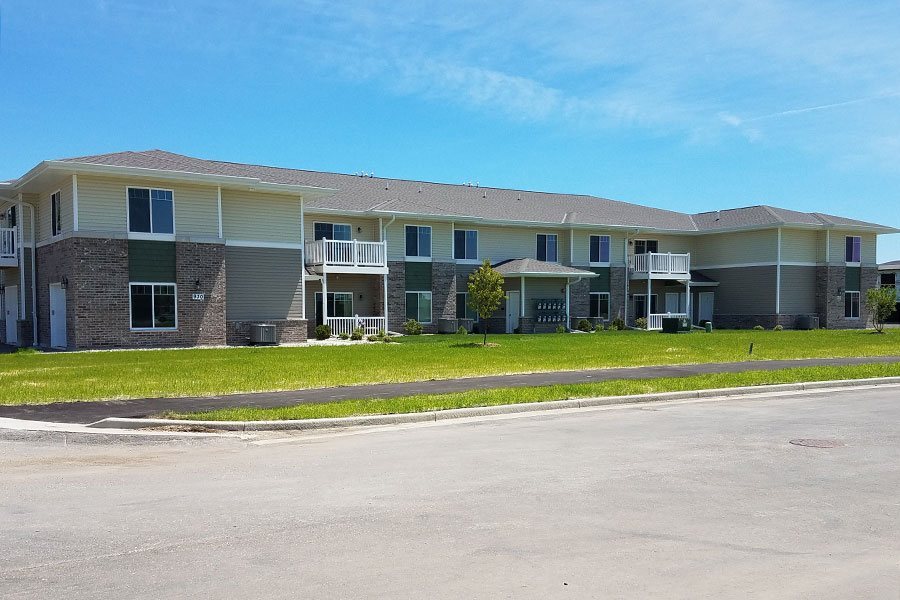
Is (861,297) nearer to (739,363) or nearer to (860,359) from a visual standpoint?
(860,359)

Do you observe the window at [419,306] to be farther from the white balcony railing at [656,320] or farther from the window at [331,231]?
the white balcony railing at [656,320]

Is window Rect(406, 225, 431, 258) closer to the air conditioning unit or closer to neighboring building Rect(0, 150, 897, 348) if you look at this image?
neighboring building Rect(0, 150, 897, 348)

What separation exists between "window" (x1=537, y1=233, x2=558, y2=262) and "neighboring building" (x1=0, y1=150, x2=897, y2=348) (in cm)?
7

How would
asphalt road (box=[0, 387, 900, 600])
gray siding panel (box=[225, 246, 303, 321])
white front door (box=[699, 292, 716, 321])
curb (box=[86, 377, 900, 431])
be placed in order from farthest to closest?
1. white front door (box=[699, 292, 716, 321])
2. gray siding panel (box=[225, 246, 303, 321])
3. curb (box=[86, 377, 900, 431])
4. asphalt road (box=[0, 387, 900, 600])

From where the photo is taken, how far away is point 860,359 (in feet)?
67.8

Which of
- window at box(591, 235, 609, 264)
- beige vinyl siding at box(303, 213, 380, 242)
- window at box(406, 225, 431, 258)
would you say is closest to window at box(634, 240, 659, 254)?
window at box(591, 235, 609, 264)

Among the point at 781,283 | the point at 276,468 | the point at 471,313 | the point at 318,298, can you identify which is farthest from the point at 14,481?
the point at 781,283

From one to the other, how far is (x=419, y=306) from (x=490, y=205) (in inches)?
325

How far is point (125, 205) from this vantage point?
2536cm

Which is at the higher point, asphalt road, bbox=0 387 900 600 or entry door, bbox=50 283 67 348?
entry door, bbox=50 283 67 348

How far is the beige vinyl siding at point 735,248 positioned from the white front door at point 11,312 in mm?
38217

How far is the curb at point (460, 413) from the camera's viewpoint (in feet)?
33.3

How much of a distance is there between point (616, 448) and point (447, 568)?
182 inches

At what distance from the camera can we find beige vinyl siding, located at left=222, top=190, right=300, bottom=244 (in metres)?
28.0
